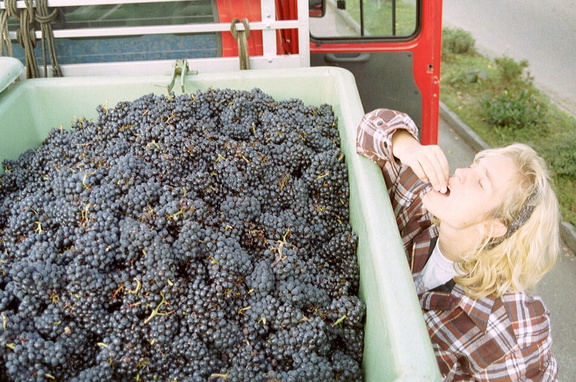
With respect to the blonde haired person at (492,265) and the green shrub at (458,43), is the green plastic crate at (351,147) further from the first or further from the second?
the green shrub at (458,43)

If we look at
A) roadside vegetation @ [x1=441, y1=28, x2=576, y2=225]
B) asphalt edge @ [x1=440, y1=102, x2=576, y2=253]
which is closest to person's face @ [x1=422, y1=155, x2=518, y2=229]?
roadside vegetation @ [x1=441, y1=28, x2=576, y2=225]

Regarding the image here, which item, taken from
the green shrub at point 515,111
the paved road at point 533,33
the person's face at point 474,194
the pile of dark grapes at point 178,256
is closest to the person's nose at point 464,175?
the person's face at point 474,194

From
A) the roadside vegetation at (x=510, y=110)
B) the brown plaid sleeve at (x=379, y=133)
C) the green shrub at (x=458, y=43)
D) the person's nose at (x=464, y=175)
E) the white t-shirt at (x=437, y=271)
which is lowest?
the roadside vegetation at (x=510, y=110)

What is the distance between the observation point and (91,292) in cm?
127

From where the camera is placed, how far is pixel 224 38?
7.81 ft

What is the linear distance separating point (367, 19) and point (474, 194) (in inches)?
65.0

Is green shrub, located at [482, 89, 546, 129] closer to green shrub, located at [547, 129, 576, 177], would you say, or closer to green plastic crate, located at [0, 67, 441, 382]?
green shrub, located at [547, 129, 576, 177]

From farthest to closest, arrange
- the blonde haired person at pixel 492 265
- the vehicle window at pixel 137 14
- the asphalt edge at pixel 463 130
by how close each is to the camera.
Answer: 1. the asphalt edge at pixel 463 130
2. the vehicle window at pixel 137 14
3. the blonde haired person at pixel 492 265

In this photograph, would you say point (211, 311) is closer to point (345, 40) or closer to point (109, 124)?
point (109, 124)

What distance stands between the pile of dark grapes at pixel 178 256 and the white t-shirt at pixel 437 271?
24 cm

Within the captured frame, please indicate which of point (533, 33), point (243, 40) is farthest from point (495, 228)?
point (533, 33)

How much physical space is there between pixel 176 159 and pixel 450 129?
3889 millimetres

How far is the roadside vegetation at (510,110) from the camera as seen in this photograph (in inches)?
153

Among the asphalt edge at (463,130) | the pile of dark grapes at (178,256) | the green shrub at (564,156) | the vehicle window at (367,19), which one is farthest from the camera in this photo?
the asphalt edge at (463,130)
